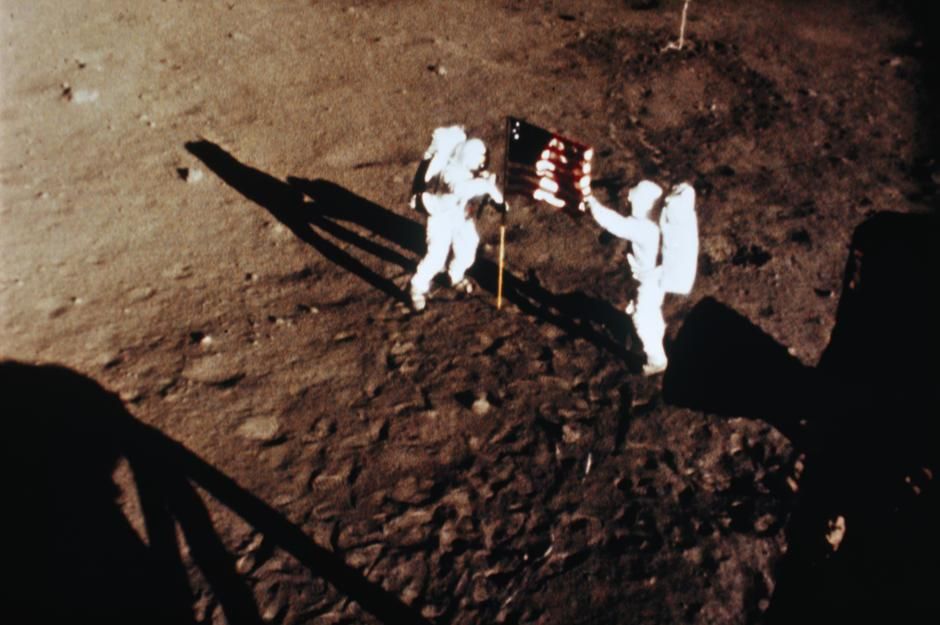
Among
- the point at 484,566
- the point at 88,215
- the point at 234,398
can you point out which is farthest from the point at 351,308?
the point at 88,215

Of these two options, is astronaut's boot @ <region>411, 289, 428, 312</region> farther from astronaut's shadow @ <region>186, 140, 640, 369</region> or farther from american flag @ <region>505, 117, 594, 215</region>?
american flag @ <region>505, 117, 594, 215</region>

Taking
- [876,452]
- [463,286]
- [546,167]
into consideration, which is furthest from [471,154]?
[876,452]

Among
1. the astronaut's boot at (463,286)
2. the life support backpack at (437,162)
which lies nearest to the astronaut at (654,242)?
the life support backpack at (437,162)

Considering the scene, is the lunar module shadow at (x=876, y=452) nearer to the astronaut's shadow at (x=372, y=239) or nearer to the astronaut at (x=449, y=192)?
the astronaut's shadow at (x=372, y=239)

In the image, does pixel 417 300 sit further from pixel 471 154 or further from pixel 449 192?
pixel 471 154

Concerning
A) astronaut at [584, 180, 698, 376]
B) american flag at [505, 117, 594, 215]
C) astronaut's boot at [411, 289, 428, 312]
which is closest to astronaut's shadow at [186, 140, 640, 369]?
astronaut's boot at [411, 289, 428, 312]

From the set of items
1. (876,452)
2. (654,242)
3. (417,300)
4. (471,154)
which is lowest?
(417,300)
